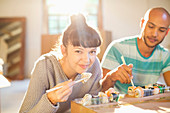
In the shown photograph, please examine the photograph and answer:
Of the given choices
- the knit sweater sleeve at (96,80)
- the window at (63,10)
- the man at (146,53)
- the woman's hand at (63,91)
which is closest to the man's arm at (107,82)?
the knit sweater sleeve at (96,80)

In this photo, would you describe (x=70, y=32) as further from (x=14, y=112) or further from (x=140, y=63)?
(x=14, y=112)

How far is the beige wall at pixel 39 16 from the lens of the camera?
18.9 feet

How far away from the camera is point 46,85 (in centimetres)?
123

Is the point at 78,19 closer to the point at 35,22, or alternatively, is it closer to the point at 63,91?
the point at 63,91

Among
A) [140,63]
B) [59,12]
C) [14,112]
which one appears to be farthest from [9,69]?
[140,63]

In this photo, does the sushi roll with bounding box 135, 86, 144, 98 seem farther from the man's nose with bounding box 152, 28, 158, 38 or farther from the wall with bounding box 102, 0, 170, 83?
the wall with bounding box 102, 0, 170, 83

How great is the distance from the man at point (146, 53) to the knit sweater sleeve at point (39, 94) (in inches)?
26.1

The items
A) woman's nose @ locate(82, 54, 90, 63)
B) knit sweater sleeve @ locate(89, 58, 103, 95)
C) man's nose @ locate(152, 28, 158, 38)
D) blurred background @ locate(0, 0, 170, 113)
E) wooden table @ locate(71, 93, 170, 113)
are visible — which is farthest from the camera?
blurred background @ locate(0, 0, 170, 113)

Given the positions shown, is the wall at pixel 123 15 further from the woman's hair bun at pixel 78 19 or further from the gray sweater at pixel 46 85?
the woman's hair bun at pixel 78 19

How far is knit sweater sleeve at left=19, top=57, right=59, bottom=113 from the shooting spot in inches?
40.8

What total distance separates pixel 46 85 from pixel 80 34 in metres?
0.37

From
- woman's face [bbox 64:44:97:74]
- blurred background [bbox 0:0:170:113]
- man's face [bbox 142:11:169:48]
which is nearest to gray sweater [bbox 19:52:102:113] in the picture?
woman's face [bbox 64:44:97:74]

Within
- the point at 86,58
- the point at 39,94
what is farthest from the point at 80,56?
the point at 39,94

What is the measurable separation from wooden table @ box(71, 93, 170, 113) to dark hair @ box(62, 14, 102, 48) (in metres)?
0.32
